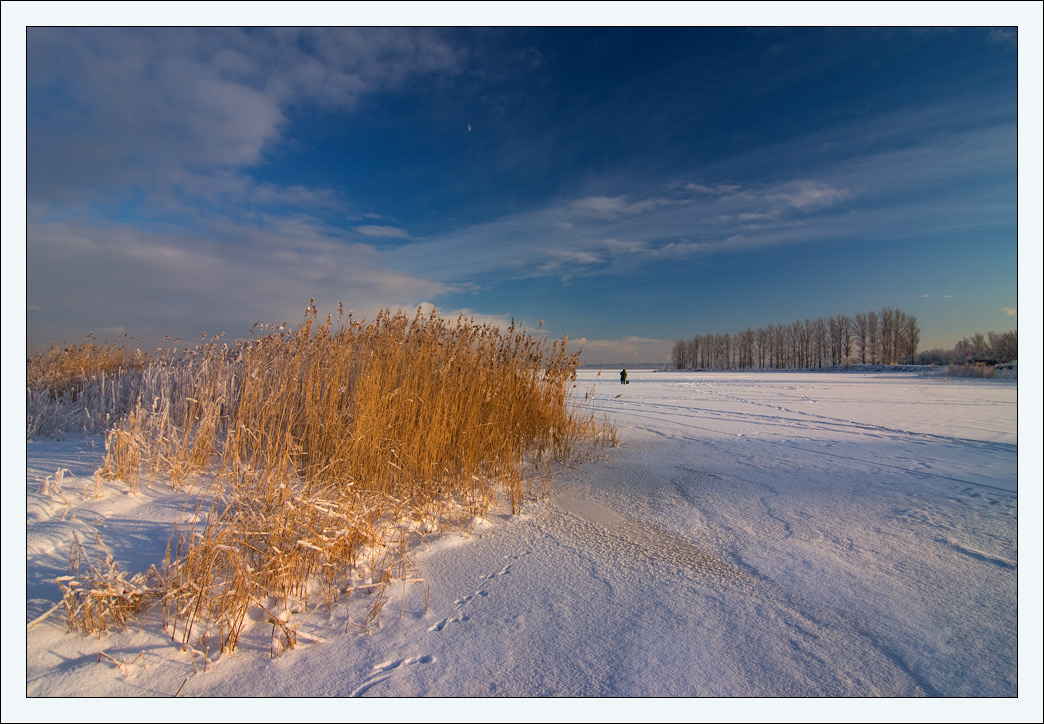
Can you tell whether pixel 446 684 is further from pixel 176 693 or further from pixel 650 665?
pixel 176 693

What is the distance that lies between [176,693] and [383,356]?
2.59m

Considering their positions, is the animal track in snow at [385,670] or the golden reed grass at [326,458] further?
the golden reed grass at [326,458]

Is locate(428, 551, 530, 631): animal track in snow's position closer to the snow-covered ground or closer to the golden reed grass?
the snow-covered ground

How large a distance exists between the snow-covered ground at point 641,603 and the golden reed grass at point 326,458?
0.38 ft

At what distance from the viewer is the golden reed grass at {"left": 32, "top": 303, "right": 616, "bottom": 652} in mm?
1737

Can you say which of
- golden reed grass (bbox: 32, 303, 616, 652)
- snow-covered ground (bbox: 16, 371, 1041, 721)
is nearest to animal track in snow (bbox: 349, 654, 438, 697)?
snow-covered ground (bbox: 16, 371, 1041, 721)

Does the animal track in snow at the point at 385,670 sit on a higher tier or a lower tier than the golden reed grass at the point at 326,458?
lower

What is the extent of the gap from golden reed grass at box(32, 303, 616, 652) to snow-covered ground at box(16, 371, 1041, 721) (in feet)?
0.38

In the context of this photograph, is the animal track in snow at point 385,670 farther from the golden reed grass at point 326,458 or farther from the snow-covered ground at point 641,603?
the golden reed grass at point 326,458

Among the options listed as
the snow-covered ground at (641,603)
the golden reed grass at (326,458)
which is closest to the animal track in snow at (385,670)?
the snow-covered ground at (641,603)

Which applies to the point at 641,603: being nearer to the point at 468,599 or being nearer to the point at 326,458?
the point at 468,599

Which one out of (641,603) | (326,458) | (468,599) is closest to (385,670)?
(468,599)

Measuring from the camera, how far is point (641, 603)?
185 centimetres

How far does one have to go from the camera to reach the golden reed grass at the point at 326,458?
5.70 feet
